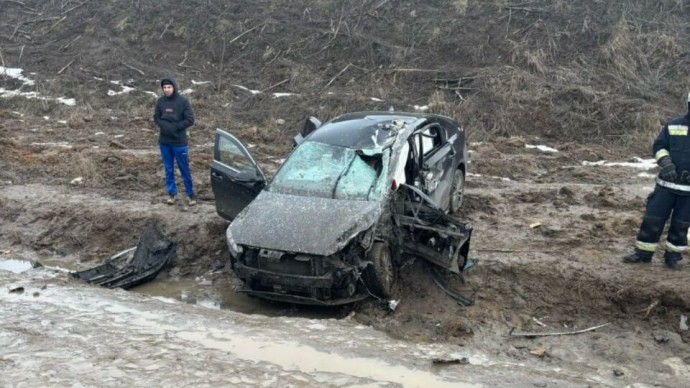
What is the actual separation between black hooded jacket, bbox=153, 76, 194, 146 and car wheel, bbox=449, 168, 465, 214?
366 centimetres

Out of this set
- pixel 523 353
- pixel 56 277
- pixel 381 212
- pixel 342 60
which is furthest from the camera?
pixel 342 60

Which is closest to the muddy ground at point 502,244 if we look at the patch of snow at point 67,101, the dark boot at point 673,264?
the dark boot at point 673,264

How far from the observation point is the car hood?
5293mm

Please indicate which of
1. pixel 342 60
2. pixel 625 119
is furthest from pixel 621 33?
pixel 342 60

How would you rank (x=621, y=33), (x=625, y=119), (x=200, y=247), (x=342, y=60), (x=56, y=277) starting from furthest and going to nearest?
1. (x=342, y=60)
2. (x=621, y=33)
3. (x=625, y=119)
4. (x=200, y=247)
5. (x=56, y=277)

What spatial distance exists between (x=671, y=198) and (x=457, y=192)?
267 centimetres

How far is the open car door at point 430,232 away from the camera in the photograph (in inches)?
227

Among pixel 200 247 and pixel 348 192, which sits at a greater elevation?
pixel 348 192

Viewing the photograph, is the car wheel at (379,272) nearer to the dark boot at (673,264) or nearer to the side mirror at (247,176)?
the side mirror at (247,176)

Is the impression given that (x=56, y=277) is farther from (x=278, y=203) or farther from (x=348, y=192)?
→ (x=348, y=192)

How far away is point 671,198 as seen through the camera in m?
6.01

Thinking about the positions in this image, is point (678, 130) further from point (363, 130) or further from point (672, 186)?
point (363, 130)

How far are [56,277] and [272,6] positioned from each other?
48.5 feet

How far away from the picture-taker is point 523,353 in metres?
5.07
